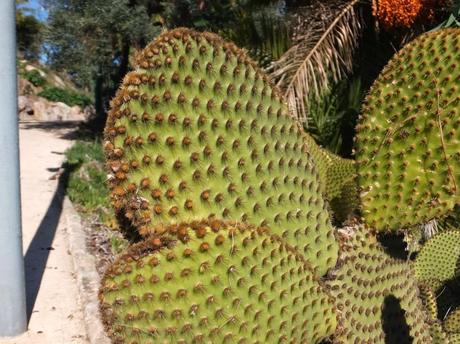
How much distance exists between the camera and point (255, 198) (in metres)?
1.46

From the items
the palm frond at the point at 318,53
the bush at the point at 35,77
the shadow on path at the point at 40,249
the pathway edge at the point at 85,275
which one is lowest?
the shadow on path at the point at 40,249

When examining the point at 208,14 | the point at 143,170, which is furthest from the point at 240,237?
the point at 208,14

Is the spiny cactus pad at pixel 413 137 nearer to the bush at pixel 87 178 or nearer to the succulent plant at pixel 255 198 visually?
the succulent plant at pixel 255 198

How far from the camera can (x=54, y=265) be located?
17.2ft

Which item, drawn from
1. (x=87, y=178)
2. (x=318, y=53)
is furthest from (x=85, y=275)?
(x=87, y=178)

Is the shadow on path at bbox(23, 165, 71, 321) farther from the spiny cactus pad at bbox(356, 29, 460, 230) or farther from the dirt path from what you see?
the spiny cactus pad at bbox(356, 29, 460, 230)

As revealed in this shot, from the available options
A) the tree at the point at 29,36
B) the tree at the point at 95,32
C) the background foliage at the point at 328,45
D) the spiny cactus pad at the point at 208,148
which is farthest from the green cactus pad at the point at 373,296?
the tree at the point at 29,36

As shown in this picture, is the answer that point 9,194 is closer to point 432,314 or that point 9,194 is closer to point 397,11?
point 432,314

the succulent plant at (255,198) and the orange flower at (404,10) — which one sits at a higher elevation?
the orange flower at (404,10)

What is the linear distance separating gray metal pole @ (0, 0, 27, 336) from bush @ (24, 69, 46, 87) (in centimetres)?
2523

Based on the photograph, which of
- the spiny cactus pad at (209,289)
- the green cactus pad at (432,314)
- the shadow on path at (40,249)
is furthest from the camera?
the shadow on path at (40,249)

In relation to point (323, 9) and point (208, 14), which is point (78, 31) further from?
point (323, 9)

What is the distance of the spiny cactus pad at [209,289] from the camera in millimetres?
1129

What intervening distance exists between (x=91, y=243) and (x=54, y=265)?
0.69m
